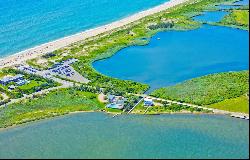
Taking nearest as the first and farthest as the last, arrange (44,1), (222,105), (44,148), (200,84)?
(44,148), (222,105), (200,84), (44,1)

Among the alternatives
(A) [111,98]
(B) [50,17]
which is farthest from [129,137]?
(B) [50,17]

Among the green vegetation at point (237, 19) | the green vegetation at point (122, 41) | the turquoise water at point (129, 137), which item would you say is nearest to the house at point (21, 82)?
the green vegetation at point (122, 41)

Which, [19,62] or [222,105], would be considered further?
[19,62]

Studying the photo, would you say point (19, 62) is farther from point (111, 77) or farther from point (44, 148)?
point (44, 148)

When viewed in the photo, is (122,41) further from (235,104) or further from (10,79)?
(235,104)

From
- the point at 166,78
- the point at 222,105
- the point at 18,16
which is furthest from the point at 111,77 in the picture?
the point at 18,16
